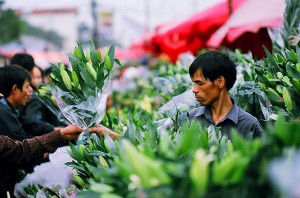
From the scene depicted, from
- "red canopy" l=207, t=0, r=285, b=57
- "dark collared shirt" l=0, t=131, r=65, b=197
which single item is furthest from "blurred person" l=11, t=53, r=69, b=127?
"red canopy" l=207, t=0, r=285, b=57

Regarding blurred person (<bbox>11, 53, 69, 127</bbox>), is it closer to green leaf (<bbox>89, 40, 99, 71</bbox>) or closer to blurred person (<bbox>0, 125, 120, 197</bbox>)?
blurred person (<bbox>0, 125, 120, 197</bbox>)

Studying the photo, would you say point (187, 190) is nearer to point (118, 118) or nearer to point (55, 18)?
point (118, 118)

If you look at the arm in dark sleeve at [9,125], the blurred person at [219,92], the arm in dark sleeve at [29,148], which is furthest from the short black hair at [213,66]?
the arm in dark sleeve at [9,125]

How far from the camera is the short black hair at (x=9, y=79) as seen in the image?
3963 mm

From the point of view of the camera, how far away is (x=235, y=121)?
3061 millimetres

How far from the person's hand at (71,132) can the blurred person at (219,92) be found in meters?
0.83

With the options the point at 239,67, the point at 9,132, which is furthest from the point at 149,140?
the point at 239,67

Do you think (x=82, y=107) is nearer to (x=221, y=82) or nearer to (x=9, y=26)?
(x=221, y=82)

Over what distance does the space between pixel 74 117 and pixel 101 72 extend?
1.17ft

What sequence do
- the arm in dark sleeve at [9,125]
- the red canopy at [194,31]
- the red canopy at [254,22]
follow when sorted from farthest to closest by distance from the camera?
the red canopy at [194,31] < the red canopy at [254,22] < the arm in dark sleeve at [9,125]

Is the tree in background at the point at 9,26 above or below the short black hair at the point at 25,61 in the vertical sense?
below

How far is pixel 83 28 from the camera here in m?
56.4

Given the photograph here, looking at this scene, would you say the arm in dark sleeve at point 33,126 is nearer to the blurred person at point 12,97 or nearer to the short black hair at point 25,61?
the blurred person at point 12,97

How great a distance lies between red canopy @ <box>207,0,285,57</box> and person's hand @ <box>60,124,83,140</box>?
137 inches
